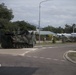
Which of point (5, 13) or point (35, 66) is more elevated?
point (5, 13)

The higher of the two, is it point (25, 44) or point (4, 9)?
point (4, 9)

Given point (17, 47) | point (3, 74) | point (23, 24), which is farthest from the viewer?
point (23, 24)

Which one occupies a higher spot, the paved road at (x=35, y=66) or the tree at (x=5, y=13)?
the tree at (x=5, y=13)

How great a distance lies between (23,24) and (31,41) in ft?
326

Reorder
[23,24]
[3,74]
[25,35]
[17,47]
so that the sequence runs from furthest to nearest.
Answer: [23,24] → [25,35] → [17,47] → [3,74]

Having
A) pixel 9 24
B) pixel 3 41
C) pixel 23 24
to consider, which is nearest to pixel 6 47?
pixel 3 41

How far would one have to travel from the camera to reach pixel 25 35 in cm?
5162

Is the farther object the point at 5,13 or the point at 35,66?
the point at 5,13

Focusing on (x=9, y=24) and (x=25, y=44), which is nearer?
(x=25, y=44)

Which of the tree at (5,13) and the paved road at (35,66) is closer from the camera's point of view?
the paved road at (35,66)

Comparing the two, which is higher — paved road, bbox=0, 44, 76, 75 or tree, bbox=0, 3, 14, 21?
tree, bbox=0, 3, 14, 21

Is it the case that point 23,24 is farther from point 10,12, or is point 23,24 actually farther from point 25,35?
point 25,35

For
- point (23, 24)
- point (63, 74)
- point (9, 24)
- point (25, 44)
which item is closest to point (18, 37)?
point (25, 44)

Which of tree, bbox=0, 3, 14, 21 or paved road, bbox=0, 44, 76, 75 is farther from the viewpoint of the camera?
tree, bbox=0, 3, 14, 21
